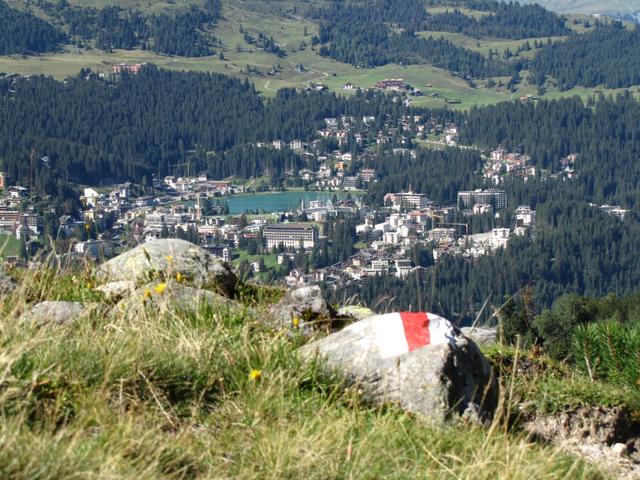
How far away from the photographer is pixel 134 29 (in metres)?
165

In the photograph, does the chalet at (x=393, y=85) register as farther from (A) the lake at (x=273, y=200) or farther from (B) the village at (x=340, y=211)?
(A) the lake at (x=273, y=200)

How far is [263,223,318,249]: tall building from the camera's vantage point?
70.1 m

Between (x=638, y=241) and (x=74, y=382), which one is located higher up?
(x=74, y=382)

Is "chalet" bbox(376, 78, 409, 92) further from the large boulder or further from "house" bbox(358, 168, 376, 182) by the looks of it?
the large boulder

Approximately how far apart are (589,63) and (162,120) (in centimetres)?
7031

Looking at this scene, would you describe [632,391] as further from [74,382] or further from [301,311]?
[74,382]

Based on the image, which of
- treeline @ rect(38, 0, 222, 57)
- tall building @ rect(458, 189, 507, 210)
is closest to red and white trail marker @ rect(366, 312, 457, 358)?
tall building @ rect(458, 189, 507, 210)

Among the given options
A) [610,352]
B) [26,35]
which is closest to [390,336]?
[610,352]

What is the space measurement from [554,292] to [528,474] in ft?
205

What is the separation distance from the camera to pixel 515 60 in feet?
543

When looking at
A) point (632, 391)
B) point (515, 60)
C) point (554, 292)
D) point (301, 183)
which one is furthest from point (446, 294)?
point (515, 60)

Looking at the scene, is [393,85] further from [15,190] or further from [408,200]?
[15,190]

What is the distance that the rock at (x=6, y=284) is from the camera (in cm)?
546

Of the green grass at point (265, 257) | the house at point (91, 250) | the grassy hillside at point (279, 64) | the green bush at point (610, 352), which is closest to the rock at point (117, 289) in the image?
the house at point (91, 250)
